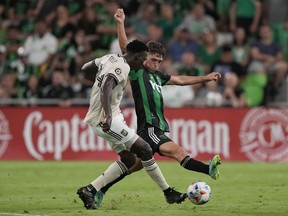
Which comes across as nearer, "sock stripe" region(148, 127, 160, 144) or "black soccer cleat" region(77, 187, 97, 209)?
"black soccer cleat" region(77, 187, 97, 209)

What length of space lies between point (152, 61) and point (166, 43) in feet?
35.6

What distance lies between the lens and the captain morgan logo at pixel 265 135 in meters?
20.6

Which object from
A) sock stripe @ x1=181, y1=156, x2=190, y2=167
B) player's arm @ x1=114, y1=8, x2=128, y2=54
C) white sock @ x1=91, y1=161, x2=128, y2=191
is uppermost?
player's arm @ x1=114, y1=8, x2=128, y2=54

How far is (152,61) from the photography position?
40.2ft

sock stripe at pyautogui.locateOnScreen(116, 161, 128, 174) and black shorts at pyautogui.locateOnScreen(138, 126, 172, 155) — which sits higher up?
black shorts at pyautogui.locateOnScreen(138, 126, 172, 155)

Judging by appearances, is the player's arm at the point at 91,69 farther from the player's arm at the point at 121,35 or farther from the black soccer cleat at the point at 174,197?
the black soccer cleat at the point at 174,197

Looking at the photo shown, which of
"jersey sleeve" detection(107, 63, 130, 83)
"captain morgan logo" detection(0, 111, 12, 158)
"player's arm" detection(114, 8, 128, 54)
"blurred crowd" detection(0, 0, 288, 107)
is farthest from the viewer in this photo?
"blurred crowd" detection(0, 0, 288, 107)

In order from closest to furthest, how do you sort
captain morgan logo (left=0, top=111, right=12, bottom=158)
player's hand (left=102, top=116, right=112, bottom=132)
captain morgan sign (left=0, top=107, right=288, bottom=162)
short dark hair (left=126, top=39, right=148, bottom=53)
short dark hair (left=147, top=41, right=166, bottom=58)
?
player's hand (left=102, top=116, right=112, bottom=132), short dark hair (left=126, top=39, right=148, bottom=53), short dark hair (left=147, top=41, right=166, bottom=58), captain morgan sign (left=0, top=107, right=288, bottom=162), captain morgan logo (left=0, top=111, right=12, bottom=158)

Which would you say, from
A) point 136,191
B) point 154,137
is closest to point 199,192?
point 154,137

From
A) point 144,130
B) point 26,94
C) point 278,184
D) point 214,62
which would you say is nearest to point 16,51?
point 26,94

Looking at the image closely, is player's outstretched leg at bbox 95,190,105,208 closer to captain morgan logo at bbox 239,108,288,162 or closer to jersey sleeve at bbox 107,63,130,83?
jersey sleeve at bbox 107,63,130,83

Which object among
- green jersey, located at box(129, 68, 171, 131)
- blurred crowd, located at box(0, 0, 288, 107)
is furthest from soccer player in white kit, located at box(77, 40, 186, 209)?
blurred crowd, located at box(0, 0, 288, 107)

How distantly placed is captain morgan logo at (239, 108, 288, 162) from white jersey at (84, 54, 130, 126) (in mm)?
9593

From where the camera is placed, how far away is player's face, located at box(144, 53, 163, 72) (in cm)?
1221
